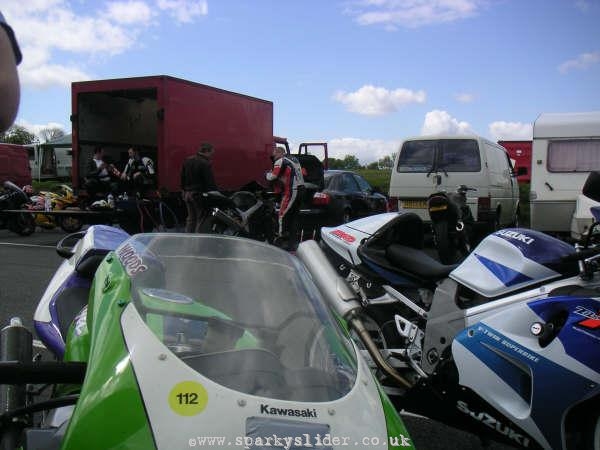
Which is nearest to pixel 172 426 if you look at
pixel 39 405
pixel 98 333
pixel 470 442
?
pixel 98 333

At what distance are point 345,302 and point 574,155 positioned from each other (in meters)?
9.28

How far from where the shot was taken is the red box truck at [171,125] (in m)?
11.7

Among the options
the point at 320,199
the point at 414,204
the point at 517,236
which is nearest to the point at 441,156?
the point at 414,204

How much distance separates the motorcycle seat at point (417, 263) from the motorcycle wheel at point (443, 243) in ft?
8.87

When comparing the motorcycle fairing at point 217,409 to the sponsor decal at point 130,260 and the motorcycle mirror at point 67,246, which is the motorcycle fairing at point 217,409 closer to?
the sponsor decal at point 130,260

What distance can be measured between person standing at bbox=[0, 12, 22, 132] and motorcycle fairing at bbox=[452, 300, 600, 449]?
7.07 feet

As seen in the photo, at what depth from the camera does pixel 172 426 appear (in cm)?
152

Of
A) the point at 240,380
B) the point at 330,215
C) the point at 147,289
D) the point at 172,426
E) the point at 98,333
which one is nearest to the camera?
the point at 172,426

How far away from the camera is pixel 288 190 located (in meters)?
10.5

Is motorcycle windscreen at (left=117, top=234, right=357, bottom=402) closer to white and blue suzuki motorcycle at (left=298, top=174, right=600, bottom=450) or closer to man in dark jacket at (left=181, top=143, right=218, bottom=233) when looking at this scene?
white and blue suzuki motorcycle at (left=298, top=174, right=600, bottom=450)

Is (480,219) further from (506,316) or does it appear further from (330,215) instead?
(506,316)

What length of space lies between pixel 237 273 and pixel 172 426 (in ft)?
2.32

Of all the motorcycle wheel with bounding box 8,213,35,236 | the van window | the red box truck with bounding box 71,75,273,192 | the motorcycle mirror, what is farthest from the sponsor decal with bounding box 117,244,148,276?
the motorcycle wheel with bounding box 8,213,35,236

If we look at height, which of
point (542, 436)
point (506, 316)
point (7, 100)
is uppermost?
point (7, 100)
